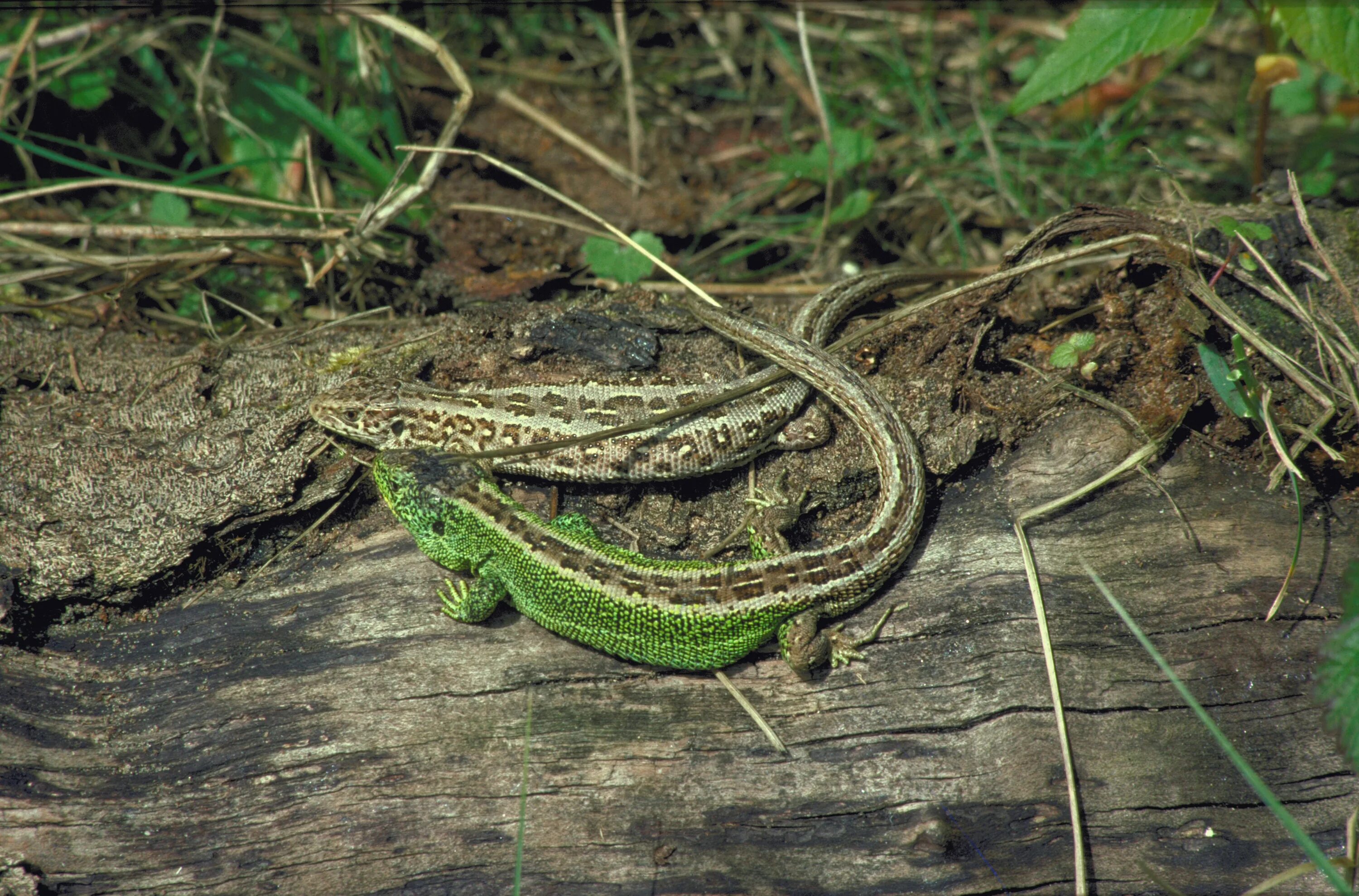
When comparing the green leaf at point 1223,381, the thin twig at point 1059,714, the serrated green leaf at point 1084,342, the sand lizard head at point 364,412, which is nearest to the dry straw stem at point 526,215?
the sand lizard head at point 364,412

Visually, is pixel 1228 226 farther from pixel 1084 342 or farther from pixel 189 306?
pixel 189 306

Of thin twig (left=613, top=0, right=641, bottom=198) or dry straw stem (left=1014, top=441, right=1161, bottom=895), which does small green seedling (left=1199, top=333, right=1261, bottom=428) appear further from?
thin twig (left=613, top=0, right=641, bottom=198)

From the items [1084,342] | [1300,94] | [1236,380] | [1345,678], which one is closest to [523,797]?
[1345,678]

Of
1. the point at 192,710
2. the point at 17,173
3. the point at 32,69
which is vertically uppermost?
the point at 32,69

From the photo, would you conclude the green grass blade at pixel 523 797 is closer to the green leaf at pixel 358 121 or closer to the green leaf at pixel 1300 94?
the green leaf at pixel 358 121

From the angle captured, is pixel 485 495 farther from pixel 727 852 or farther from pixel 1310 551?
pixel 1310 551

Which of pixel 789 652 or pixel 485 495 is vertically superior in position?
pixel 485 495

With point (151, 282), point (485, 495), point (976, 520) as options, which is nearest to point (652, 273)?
point (485, 495)
